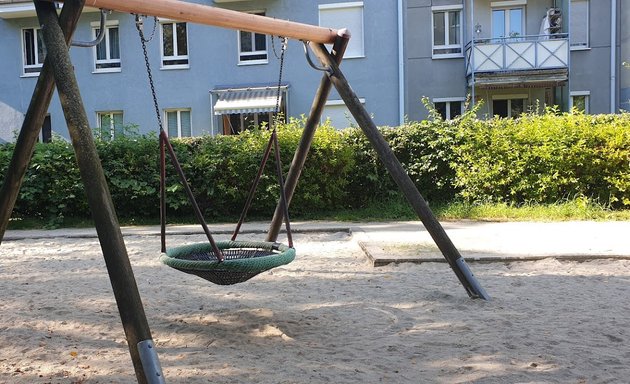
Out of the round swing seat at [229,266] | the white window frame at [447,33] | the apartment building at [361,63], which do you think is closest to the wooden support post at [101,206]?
the round swing seat at [229,266]

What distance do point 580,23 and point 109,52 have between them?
15.3 meters

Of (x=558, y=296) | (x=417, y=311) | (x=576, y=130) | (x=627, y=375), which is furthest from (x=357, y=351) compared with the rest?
(x=576, y=130)

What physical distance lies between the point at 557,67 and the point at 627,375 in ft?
55.6

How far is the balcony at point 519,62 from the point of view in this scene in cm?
1795

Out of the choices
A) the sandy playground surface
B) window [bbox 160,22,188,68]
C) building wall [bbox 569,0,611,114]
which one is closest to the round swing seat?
the sandy playground surface

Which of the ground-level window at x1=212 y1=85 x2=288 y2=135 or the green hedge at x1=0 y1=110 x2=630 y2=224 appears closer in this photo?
the green hedge at x1=0 y1=110 x2=630 y2=224

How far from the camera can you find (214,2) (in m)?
18.0

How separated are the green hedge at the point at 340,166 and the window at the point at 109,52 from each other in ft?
28.5

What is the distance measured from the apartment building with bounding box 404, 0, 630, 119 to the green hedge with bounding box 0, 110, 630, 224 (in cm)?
793

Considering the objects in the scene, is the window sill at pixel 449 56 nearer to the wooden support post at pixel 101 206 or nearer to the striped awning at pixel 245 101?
the striped awning at pixel 245 101

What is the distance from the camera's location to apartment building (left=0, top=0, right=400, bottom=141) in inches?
696

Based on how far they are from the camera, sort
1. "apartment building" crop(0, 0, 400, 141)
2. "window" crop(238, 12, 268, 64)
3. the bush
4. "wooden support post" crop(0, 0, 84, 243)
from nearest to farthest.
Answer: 1. "wooden support post" crop(0, 0, 84, 243)
2. the bush
3. "apartment building" crop(0, 0, 400, 141)
4. "window" crop(238, 12, 268, 64)

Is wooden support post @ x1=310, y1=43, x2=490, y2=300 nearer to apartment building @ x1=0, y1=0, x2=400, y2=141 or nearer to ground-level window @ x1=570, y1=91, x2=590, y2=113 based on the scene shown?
apartment building @ x1=0, y1=0, x2=400, y2=141

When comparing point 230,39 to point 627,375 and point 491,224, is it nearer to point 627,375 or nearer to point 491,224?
point 491,224
